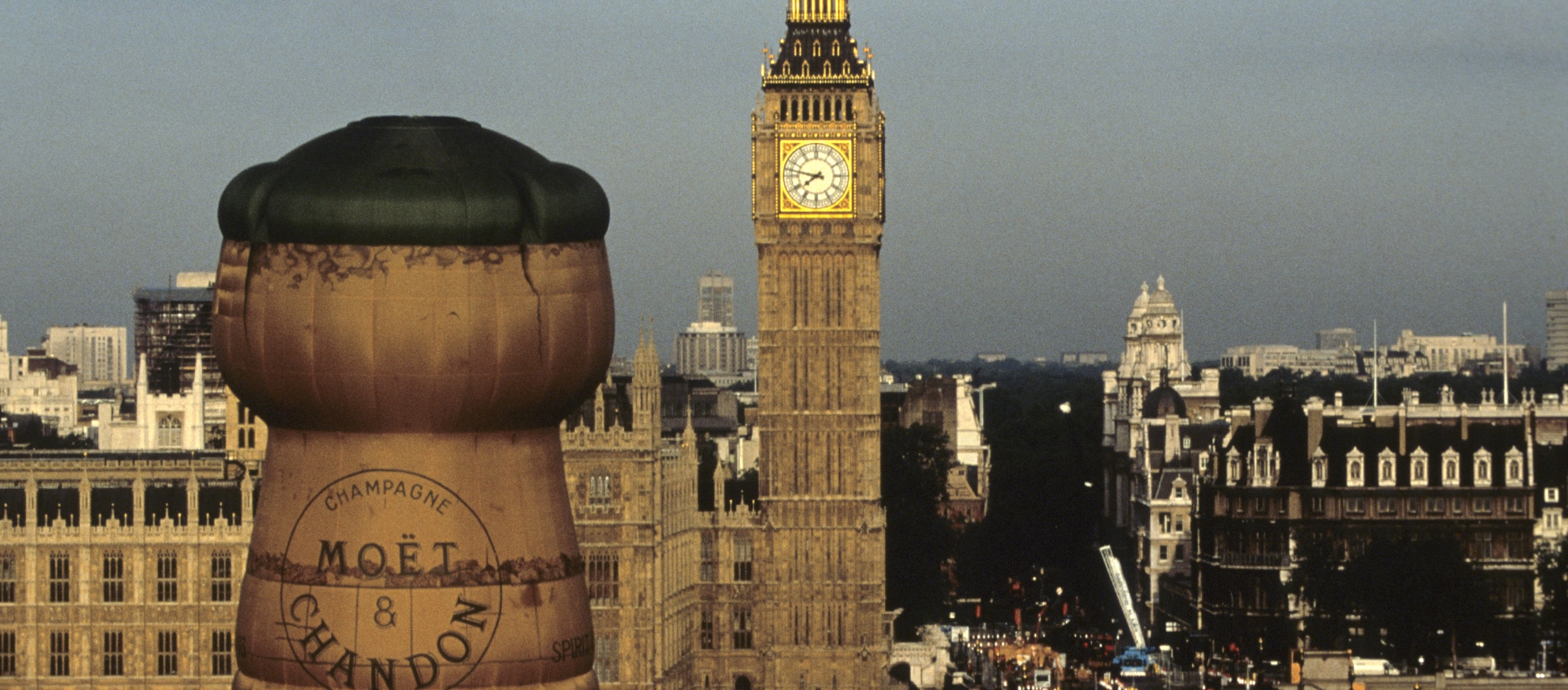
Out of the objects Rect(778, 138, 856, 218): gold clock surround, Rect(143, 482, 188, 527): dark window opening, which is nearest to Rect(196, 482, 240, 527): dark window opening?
Rect(143, 482, 188, 527): dark window opening

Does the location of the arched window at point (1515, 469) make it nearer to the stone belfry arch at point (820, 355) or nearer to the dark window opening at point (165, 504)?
the stone belfry arch at point (820, 355)

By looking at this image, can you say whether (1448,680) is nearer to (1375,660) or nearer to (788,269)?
(1375,660)

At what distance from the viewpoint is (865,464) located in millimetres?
137875

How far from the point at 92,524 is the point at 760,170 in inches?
1196

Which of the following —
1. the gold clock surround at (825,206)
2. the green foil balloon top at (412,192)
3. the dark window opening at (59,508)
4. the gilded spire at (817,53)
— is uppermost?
the gilded spire at (817,53)

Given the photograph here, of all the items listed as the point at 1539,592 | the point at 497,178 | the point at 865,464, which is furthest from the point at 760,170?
the point at 497,178

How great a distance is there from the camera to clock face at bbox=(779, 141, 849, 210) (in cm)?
13588

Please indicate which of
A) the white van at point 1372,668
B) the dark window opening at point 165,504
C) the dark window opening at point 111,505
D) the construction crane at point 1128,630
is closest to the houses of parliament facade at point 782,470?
the dark window opening at point 111,505

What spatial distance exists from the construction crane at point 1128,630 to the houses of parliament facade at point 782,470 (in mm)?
10023

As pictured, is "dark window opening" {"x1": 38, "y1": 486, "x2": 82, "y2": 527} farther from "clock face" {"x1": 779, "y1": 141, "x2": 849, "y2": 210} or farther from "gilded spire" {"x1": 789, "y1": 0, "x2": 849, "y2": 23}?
"gilded spire" {"x1": 789, "y1": 0, "x2": 849, "y2": 23}

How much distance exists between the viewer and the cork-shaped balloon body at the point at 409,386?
28.0 m

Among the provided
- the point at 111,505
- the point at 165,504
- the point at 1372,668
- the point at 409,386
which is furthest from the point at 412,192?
the point at 1372,668

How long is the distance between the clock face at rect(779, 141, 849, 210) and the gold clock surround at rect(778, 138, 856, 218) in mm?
62

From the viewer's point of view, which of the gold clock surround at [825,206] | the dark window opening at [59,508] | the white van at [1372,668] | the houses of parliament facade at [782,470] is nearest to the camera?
the white van at [1372,668]
